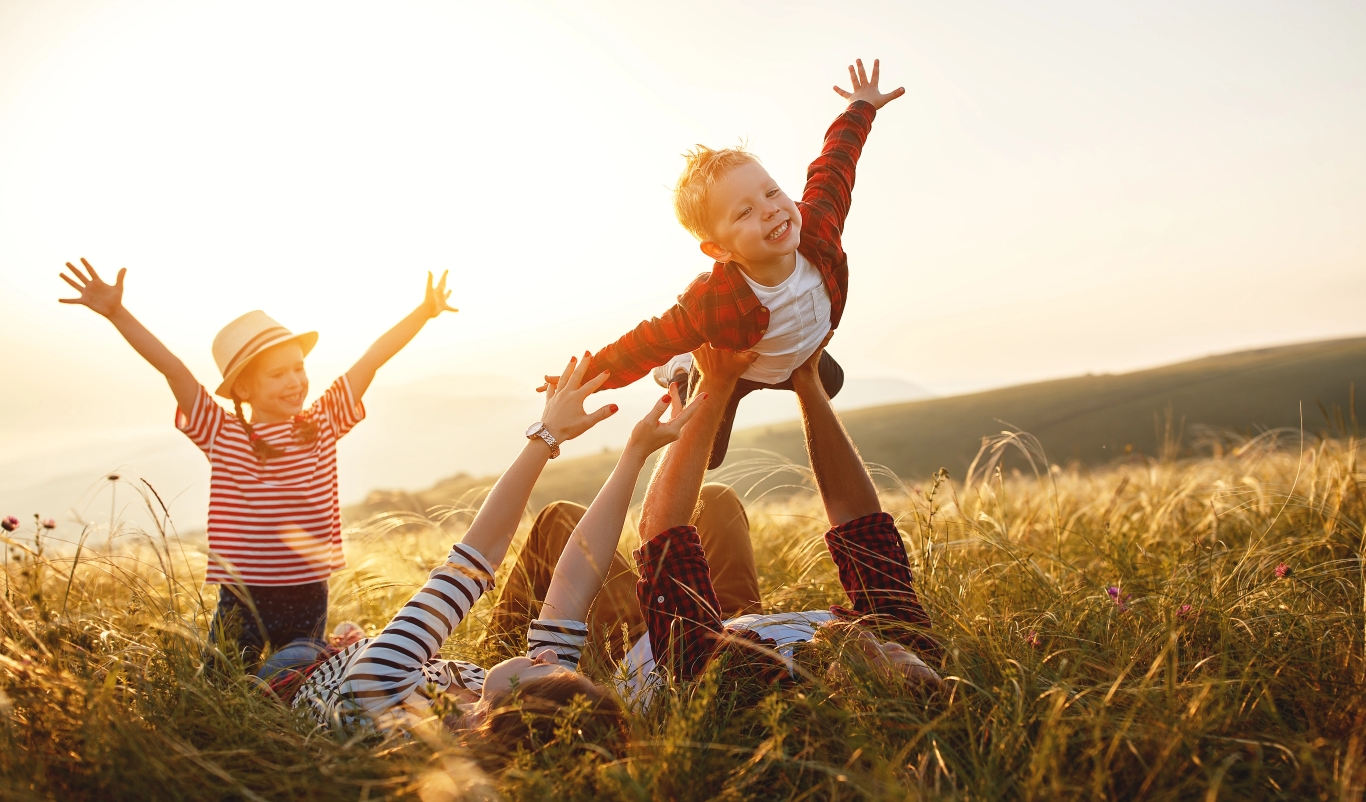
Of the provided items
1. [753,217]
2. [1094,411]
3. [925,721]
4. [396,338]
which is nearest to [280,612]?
[396,338]

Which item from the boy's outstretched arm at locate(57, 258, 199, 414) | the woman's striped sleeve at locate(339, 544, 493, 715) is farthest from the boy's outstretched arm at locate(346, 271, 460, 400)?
the woman's striped sleeve at locate(339, 544, 493, 715)

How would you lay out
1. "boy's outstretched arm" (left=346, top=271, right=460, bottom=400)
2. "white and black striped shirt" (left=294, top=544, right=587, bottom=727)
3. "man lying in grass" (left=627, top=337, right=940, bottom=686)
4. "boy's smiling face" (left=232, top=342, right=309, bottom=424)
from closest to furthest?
1. "white and black striped shirt" (left=294, top=544, right=587, bottom=727)
2. "man lying in grass" (left=627, top=337, right=940, bottom=686)
3. "boy's smiling face" (left=232, top=342, right=309, bottom=424)
4. "boy's outstretched arm" (left=346, top=271, right=460, bottom=400)

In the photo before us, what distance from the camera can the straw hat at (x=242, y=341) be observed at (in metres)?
3.88

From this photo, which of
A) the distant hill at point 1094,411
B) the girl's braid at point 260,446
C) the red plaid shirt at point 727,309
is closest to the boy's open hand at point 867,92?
the red plaid shirt at point 727,309

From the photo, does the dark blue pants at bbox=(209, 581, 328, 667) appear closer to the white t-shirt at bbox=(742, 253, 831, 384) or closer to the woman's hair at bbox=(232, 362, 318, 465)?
the woman's hair at bbox=(232, 362, 318, 465)

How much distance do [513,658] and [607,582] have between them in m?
0.92

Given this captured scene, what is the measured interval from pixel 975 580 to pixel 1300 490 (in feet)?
8.32

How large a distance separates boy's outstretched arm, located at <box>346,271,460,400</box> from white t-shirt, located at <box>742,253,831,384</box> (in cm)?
186

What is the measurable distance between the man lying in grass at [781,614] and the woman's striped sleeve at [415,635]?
A: 579 mm

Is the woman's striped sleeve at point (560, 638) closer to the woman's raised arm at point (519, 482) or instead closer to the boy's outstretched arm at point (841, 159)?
the woman's raised arm at point (519, 482)

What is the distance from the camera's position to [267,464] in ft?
12.8

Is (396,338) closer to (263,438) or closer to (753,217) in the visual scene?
(263,438)

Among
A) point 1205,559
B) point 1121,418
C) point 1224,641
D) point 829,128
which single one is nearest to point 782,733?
point 1224,641

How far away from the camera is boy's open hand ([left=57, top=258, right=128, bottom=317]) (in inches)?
139
